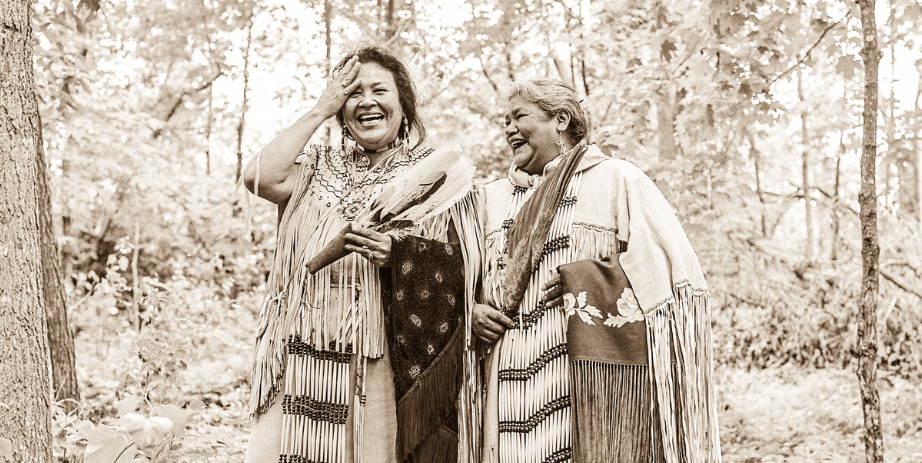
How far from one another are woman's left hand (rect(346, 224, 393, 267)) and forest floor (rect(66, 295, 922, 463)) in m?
2.06

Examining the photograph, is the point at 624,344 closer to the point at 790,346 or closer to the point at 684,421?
the point at 684,421

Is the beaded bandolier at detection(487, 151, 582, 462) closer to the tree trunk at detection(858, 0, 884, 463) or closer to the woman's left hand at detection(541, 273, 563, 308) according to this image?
the woman's left hand at detection(541, 273, 563, 308)

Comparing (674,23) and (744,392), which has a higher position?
(674,23)

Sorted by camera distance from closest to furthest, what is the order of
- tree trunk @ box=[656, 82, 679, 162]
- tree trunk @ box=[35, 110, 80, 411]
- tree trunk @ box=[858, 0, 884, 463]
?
tree trunk @ box=[858, 0, 884, 463], tree trunk @ box=[35, 110, 80, 411], tree trunk @ box=[656, 82, 679, 162]

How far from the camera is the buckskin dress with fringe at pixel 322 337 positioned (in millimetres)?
2520

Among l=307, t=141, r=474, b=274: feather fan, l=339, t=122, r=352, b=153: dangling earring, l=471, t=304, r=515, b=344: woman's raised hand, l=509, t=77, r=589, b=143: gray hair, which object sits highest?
l=509, t=77, r=589, b=143: gray hair

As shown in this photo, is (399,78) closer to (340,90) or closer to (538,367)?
(340,90)

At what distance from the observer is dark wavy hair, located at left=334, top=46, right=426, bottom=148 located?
2.76 m

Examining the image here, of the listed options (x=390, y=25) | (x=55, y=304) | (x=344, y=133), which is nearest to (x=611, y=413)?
(x=344, y=133)

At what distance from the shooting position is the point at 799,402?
316 inches

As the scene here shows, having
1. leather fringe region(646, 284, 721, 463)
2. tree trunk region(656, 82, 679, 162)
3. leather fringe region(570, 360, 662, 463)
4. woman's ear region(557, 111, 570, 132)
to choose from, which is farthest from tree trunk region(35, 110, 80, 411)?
tree trunk region(656, 82, 679, 162)

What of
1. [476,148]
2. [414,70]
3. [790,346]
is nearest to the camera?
[414,70]

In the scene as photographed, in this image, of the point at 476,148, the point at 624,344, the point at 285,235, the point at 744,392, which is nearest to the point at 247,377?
the point at 476,148

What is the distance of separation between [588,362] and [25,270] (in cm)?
175
